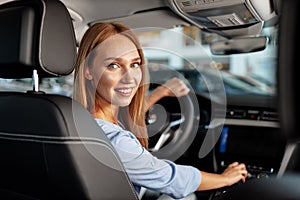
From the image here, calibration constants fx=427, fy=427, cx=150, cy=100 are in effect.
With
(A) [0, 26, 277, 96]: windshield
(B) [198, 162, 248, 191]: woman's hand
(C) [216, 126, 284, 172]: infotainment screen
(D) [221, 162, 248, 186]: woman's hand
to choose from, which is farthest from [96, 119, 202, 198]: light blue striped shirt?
(C) [216, 126, 284, 172]: infotainment screen

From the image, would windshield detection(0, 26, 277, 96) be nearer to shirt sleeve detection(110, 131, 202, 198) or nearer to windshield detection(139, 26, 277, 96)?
windshield detection(139, 26, 277, 96)

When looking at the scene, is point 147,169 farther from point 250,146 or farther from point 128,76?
point 250,146

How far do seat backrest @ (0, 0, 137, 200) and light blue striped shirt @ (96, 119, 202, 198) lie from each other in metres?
0.10

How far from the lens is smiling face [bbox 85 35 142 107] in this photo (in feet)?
5.39

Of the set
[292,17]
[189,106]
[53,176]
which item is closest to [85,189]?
[53,176]

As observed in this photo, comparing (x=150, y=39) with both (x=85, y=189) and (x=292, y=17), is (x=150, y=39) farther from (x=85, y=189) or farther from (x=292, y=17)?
(x=292, y=17)

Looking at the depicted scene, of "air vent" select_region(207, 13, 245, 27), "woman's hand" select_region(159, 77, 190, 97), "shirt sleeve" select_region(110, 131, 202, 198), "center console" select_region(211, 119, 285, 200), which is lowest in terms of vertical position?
"center console" select_region(211, 119, 285, 200)

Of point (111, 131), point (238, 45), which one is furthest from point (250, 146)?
point (111, 131)

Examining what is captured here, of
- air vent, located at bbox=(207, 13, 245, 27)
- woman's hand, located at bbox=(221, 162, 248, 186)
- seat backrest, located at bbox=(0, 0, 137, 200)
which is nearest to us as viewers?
seat backrest, located at bbox=(0, 0, 137, 200)

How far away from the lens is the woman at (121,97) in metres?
1.57

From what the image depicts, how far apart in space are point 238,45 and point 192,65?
1.36ft

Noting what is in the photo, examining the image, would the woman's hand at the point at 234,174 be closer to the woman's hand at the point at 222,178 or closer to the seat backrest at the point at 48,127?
the woman's hand at the point at 222,178

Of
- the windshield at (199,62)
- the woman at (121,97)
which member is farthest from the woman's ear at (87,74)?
the windshield at (199,62)

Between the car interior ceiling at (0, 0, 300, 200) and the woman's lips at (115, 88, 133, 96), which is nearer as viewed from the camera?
the car interior ceiling at (0, 0, 300, 200)
